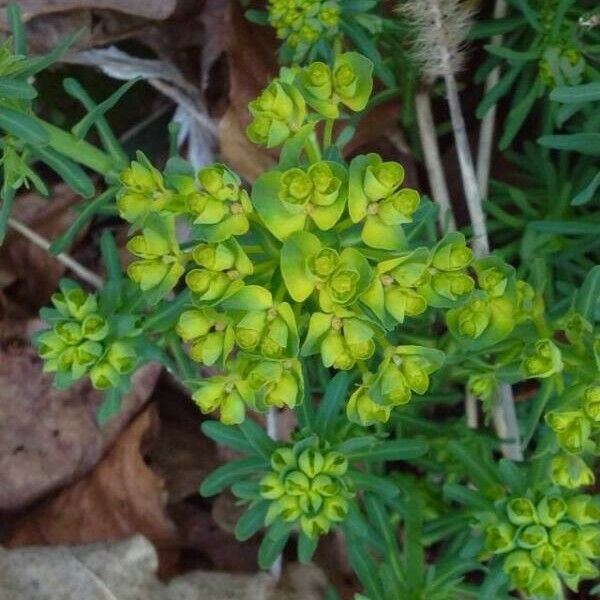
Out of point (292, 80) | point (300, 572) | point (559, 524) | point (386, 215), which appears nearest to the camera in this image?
point (386, 215)

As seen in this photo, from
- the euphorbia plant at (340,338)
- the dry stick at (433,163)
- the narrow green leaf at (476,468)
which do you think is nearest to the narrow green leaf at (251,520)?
the euphorbia plant at (340,338)

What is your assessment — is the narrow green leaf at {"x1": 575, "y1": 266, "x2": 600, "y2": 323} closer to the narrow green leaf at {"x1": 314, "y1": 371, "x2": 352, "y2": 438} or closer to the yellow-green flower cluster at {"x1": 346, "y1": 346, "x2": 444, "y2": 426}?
the yellow-green flower cluster at {"x1": 346, "y1": 346, "x2": 444, "y2": 426}

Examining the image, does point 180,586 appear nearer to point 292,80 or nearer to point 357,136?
point 357,136

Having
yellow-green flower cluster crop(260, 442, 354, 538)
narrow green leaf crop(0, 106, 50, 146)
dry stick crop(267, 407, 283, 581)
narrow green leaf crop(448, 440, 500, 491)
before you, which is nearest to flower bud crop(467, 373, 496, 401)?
narrow green leaf crop(448, 440, 500, 491)

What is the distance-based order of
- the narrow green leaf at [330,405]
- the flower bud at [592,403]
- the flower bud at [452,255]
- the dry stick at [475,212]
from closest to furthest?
the flower bud at [452,255] → the flower bud at [592,403] → the narrow green leaf at [330,405] → the dry stick at [475,212]

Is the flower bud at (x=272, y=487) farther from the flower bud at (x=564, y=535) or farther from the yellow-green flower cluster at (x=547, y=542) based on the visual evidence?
the flower bud at (x=564, y=535)

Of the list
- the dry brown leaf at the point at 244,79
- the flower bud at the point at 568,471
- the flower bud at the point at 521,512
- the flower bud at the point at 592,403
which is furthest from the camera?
the dry brown leaf at the point at 244,79

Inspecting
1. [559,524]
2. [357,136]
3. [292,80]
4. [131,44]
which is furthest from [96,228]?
[559,524]

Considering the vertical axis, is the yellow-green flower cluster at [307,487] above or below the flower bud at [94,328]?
below
